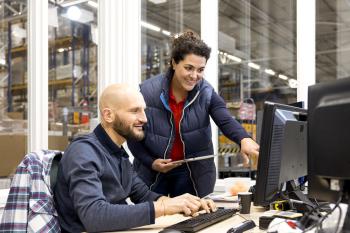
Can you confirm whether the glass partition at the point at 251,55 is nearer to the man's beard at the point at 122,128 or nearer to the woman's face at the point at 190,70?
the woman's face at the point at 190,70

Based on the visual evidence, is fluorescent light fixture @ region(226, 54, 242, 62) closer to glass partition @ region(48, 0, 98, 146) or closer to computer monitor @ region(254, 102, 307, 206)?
glass partition @ region(48, 0, 98, 146)

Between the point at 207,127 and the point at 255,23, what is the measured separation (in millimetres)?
4891

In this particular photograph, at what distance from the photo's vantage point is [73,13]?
513 cm

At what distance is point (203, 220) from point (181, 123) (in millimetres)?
922

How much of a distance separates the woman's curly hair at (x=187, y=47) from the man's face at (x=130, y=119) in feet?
1.87

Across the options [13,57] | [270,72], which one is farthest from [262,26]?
[13,57]

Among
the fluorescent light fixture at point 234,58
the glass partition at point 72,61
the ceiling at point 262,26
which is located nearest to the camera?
the glass partition at point 72,61

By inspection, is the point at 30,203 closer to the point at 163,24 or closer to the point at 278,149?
the point at 278,149

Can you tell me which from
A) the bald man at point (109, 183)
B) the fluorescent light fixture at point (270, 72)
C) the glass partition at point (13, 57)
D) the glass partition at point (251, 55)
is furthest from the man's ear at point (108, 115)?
the fluorescent light fixture at point (270, 72)

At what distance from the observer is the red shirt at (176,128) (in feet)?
7.56

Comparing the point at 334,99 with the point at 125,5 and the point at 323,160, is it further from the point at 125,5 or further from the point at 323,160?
the point at 125,5

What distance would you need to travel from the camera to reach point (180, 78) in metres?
2.24

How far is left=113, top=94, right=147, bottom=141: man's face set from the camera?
1689 mm

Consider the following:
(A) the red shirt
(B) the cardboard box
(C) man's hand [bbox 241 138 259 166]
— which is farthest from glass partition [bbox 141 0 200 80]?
(C) man's hand [bbox 241 138 259 166]
